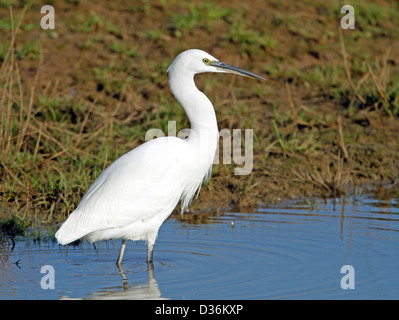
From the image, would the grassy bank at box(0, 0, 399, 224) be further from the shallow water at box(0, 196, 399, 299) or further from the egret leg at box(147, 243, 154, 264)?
the egret leg at box(147, 243, 154, 264)

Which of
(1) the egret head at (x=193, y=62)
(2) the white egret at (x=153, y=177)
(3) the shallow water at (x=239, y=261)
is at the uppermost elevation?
(1) the egret head at (x=193, y=62)

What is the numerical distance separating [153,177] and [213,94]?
3.71 metres

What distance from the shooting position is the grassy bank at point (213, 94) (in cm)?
674

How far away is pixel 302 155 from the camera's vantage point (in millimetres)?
7480

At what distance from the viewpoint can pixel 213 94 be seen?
869cm

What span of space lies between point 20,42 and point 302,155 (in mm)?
4119

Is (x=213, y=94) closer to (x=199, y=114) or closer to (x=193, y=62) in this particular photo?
(x=193, y=62)

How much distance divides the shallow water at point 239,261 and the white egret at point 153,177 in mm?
280

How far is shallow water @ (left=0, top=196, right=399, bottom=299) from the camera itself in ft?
14.7

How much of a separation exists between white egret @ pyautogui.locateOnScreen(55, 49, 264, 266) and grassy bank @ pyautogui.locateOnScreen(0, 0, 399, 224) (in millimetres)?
1076

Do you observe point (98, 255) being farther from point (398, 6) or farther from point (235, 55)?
point (398, 6)

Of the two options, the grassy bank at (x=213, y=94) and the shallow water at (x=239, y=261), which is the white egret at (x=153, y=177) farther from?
the grassy bank at (x=213, y=94)

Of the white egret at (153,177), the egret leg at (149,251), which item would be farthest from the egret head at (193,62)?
the egret leg at (149,251)

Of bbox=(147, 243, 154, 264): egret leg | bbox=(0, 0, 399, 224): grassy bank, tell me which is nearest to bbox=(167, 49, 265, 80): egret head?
bbox=(147, 243, 154, 264): egret leg
